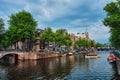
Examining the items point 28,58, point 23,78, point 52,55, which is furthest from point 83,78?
point 52,55

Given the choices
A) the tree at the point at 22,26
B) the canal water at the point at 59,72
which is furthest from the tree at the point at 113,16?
the tree at the point at 22,26

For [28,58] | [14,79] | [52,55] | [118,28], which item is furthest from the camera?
[52,55]

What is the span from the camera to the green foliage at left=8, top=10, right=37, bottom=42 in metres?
106

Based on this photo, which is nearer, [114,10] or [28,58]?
[114,10]

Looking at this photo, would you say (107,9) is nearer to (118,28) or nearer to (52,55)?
(118,28)

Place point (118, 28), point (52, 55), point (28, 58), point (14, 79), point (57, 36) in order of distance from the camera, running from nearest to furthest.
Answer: point (118, 28)
point (14, 79)
point (28, 58)
point (52, 55)
point (57, 36)

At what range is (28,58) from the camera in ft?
354

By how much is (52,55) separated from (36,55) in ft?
80.2

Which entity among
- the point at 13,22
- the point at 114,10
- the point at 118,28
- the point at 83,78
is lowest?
the point at 83,78

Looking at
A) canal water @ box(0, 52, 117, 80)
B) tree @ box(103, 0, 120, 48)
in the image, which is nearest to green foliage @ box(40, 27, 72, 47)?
canal water @ box(0, 52, 117, 80)

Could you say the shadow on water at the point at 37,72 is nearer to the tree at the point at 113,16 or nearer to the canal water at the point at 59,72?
the canal water at the point at 59,72

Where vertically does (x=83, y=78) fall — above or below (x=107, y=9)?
below

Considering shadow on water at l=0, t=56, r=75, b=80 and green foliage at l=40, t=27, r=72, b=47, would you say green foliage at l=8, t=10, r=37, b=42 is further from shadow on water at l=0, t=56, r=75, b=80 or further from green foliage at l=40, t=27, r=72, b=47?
shadow on water at l=0, t=56, r=75, b=80

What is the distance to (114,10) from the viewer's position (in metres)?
46.7
